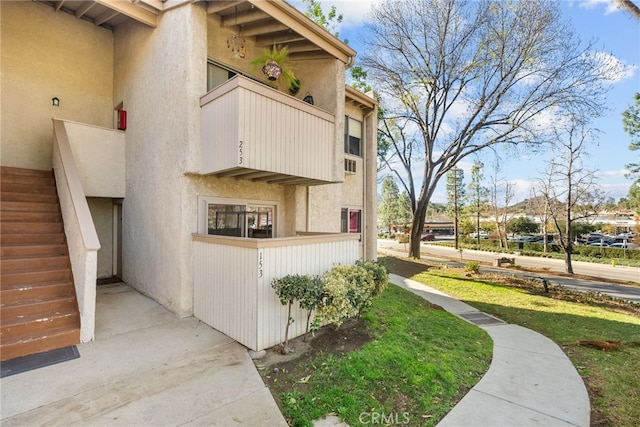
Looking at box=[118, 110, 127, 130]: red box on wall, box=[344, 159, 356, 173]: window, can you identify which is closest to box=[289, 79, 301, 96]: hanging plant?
box=[344, 159, 356, 173]: window

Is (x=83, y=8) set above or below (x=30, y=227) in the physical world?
above

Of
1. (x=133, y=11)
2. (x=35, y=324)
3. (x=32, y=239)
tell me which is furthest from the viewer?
(x=133, y=11)

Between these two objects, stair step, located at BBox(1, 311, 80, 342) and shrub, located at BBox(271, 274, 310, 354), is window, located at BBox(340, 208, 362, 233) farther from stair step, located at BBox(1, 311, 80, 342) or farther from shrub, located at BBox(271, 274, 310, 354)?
stair step, located at BBox(1, 311, 80, 342)

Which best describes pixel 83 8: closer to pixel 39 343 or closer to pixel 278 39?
pixel 278 39

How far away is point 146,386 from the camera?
370 cm

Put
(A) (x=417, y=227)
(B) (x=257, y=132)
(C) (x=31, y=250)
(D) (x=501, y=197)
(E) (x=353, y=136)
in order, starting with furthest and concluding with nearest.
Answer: (D) (x=501, y=197) < (A) (x=417, y=227) < (E) (x=353, y=136) < (B) (x=257, y=132) < (C) (x=31, y=250)

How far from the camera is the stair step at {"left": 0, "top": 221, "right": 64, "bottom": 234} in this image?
18.2 ft

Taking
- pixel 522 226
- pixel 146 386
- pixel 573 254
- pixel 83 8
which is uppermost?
pixel 83 8

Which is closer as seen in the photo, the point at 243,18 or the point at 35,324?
the point at 35,324

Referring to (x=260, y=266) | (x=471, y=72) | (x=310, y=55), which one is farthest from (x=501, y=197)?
(x=260, y=266)

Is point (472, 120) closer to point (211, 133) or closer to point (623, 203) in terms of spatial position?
point (211, 133)

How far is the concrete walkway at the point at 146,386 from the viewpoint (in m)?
3.16

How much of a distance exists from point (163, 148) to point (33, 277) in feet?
10.9

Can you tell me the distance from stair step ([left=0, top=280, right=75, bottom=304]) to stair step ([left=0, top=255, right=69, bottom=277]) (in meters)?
0.36
